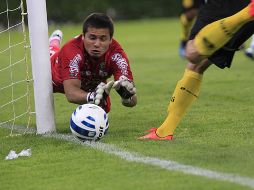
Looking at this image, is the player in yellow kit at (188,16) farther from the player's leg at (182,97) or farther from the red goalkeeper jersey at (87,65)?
the player's leg at (182,97)

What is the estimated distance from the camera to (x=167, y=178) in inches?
169

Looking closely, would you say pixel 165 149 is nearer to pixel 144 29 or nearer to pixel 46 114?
pixel 46 114

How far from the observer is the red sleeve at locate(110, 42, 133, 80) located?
640cm

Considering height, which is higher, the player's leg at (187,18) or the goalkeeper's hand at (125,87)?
the goalkeeper's hand at (125,87)

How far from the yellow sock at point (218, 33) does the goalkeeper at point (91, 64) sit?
1.25m

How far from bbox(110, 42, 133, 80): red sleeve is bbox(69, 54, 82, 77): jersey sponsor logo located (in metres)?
0.35

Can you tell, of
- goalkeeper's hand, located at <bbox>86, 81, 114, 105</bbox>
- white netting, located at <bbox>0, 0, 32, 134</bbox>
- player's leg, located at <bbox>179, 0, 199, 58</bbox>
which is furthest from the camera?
player's leg, located at <bbox>179, 0, 199, 58</bbox>

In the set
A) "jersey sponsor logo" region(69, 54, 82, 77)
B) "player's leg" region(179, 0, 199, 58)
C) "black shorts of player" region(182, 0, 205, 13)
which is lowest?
"player's leg" region(179, 0, 199, 58)

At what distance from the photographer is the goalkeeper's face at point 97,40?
620cm

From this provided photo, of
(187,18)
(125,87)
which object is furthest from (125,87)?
(187,18)

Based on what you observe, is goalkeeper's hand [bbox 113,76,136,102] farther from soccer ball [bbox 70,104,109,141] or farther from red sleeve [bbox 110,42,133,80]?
red sleeve [bbox 110,42,133,80]

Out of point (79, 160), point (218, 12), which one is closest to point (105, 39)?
point (218, 12)

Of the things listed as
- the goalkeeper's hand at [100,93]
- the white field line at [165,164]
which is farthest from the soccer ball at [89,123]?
the goalkeeper's hand at [100,93]

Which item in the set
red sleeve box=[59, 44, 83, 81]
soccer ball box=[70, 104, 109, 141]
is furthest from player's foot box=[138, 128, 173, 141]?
red sleeve box=[59, 44, 83, 81]
